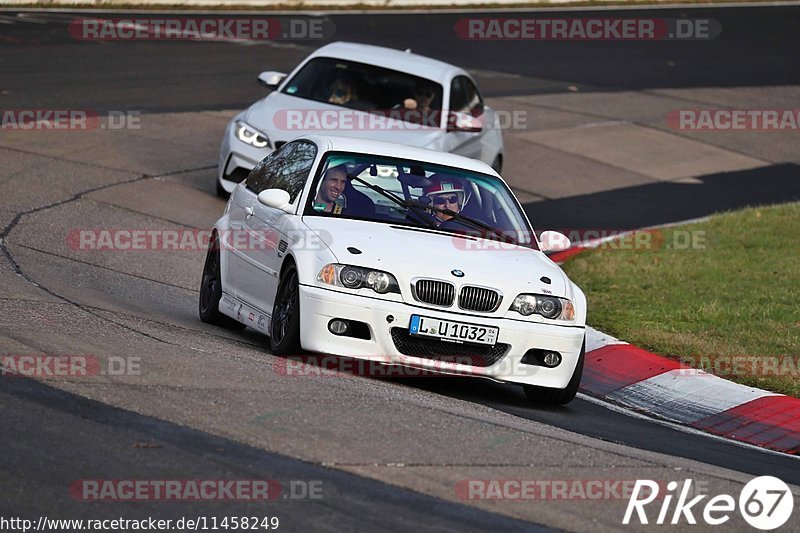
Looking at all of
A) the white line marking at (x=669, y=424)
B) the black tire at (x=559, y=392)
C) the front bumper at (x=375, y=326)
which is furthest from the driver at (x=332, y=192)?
the white line marking at (x=669, y=424)

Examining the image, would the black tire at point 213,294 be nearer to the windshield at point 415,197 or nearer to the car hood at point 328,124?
the windshield at point 415,197

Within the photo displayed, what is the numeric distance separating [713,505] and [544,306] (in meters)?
2.49

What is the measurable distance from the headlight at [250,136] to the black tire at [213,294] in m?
Answer: 4.31

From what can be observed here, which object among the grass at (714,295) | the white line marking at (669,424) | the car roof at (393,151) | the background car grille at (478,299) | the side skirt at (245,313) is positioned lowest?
the grass at (714,295)

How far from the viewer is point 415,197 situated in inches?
391

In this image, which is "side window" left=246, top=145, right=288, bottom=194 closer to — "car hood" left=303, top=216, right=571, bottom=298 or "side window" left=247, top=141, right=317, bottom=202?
"side window" left=247, top=141, right=317, bottom=202

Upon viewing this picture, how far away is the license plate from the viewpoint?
8.70m

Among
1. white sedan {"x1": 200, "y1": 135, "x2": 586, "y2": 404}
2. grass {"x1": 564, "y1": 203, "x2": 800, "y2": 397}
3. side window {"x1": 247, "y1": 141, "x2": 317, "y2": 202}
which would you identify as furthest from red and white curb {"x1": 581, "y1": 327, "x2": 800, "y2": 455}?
side window {"x1": 247, "y1": 141, "x2": 317, "y2": 202}

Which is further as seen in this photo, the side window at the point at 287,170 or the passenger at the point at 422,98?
the passenger at the point at 422,98

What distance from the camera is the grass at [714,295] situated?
36.7ft

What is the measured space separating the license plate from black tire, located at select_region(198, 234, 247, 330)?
237 centimetres

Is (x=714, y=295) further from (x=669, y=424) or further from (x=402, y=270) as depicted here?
(x=402, y=270)

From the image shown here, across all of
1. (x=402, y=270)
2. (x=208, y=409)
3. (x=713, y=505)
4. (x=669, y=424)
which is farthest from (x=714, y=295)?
(x=208, y=409)

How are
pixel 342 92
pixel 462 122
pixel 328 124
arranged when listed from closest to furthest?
pixel 328 124 → pixel 462 122 → pixel 342 92
